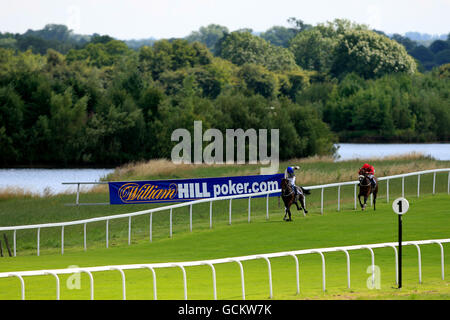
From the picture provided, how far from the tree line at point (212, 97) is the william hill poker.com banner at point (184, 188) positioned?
28248 millimetres

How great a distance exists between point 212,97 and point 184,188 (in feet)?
189

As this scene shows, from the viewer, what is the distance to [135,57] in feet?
295

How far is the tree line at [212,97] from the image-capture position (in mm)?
58250

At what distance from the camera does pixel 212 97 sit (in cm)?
8481

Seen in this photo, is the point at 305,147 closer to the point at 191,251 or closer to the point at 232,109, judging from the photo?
the point at 232,109

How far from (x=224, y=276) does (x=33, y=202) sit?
1958cm

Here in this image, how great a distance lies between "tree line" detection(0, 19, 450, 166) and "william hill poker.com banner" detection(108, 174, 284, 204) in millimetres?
28248

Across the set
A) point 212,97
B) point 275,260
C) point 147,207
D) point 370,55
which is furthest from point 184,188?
point 370,55

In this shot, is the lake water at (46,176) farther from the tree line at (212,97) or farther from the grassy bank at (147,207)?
the grassy bank at (147,207)

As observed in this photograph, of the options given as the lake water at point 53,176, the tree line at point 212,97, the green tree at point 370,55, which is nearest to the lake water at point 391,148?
the lake water at point 53,176

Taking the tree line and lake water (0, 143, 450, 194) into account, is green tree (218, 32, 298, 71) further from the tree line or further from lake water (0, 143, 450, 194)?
lake water (0, 143, 450, 194)

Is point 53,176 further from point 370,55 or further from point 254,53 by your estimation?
point 254,53

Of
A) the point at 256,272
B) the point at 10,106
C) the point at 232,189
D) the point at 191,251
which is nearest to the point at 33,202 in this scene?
the point at 232,189

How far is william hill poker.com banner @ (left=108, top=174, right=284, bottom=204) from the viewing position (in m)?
27.3
